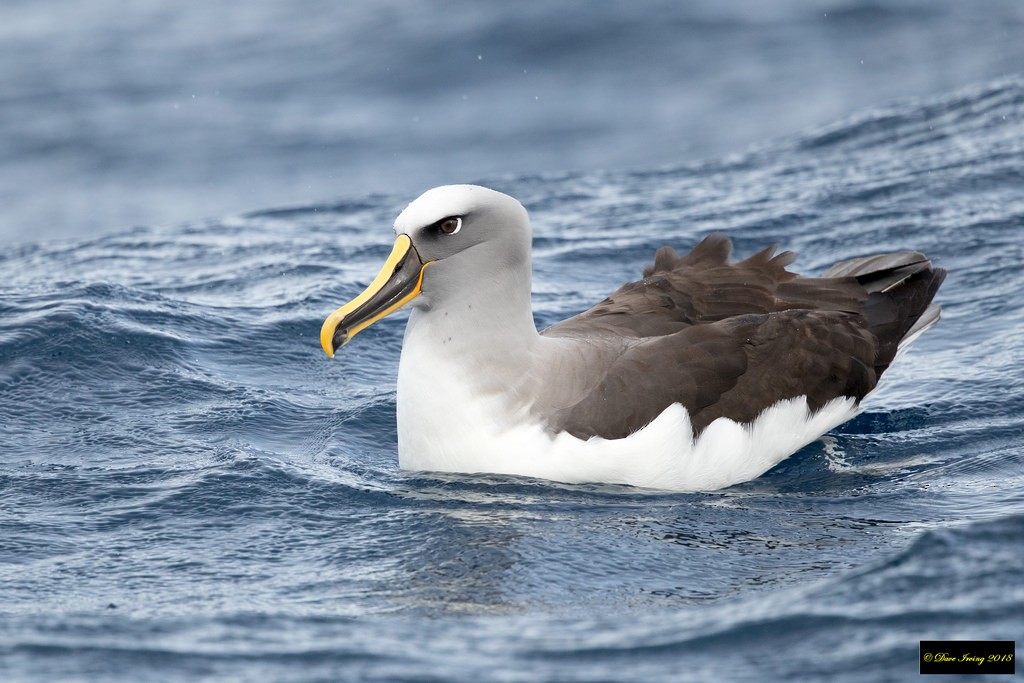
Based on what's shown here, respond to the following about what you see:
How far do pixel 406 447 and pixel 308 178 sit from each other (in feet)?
31.1

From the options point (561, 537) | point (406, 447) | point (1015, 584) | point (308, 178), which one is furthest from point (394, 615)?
point (308, 178)

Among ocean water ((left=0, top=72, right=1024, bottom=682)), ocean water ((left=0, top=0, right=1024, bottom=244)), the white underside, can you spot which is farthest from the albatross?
ocean water ((left=0, top=0, right=1024, bottom=244))

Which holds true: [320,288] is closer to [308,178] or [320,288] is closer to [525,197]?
[525,197]

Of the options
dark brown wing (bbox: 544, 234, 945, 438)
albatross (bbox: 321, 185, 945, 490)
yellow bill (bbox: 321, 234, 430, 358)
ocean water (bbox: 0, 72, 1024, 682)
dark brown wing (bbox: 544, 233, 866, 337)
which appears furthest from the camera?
dark brown wing (bbox: 544, 233, 866, 337)

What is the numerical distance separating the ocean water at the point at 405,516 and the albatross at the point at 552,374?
164mm

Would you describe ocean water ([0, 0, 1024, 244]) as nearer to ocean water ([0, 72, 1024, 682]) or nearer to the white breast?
ocean water ([0, 72, 1024, 682])

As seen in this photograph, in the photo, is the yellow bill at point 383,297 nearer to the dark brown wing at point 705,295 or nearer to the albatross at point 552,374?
the albatross at point 552,374

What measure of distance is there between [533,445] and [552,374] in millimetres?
440

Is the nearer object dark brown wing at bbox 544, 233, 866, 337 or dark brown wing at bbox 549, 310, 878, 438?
dark brown wing at bbox 549, 310, 878, 438

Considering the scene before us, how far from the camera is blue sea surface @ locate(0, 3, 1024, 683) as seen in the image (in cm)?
536

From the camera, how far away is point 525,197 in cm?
1474

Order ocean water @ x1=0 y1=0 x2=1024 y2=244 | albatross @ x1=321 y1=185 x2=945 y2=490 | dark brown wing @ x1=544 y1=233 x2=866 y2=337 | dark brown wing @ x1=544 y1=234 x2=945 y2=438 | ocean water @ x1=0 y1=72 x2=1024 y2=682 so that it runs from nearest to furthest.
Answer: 1. ocean water @ x1=0 y1=72 x2=1024 y2=682
2. albatross @ x1=321 y1=185 x2=945 y2=490
3. dark brown wing @ x1=544 y1=234 x2=945 y2=438
4. dark brown wing @ x1=544 y1=233 x2=866 y2=337
5. ocean water @ x1=0 y1=0 x2=1024 y2=244

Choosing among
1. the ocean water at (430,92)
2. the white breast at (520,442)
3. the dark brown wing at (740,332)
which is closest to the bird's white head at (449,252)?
the white breast at (520,442)

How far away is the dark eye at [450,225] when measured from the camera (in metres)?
7.31
